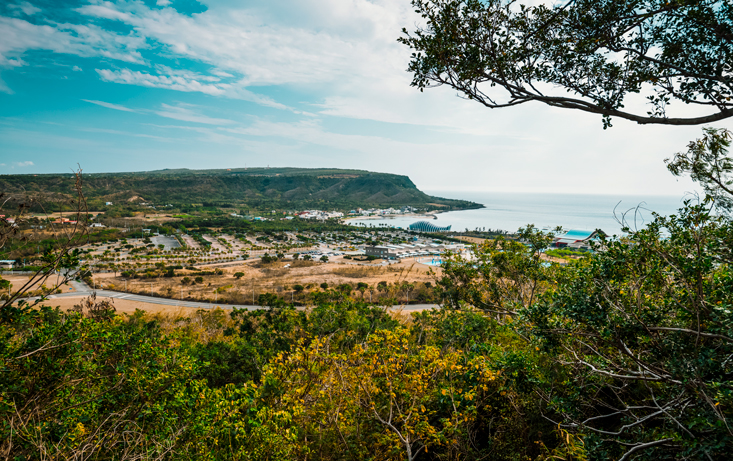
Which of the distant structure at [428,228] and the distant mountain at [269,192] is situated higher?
the distant mountain at [269,192]

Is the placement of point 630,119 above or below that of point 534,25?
below

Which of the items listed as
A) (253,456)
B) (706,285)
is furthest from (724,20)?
(253,456)

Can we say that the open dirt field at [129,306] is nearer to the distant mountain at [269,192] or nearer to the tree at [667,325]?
the tree at [667,325]

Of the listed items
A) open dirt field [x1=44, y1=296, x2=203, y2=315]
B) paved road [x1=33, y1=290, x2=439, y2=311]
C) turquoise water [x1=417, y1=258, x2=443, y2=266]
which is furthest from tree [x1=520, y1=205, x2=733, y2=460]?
turquoise water [x1=417, y1=258, x2=443, y2=266]

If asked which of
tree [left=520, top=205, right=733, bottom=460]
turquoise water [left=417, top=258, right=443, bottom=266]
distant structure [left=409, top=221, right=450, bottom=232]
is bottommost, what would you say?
turquoise water [left=417, top=258, right=443, bottom=266]

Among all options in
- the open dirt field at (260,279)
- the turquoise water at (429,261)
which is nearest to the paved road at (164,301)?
the open dirt field at (260,279)

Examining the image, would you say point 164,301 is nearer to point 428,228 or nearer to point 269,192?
point 428,228

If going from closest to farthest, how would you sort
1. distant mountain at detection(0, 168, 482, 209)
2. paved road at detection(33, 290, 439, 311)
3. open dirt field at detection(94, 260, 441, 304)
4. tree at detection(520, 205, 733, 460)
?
tree at detection(520, 205, 733, 460), paved road at detection(33, 290, 439, 311), open dirt field at detection(94, 260, 441, 304), distant mountain at detection(0, 168, 482, 209)

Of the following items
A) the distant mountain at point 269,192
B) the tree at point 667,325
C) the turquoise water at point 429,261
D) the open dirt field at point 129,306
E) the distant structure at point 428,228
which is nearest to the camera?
the tree at point 667,325

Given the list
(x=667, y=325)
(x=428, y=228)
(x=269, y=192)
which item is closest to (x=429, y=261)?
(x=428, y=228)

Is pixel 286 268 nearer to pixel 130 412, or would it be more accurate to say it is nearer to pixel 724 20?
pixel 130 412

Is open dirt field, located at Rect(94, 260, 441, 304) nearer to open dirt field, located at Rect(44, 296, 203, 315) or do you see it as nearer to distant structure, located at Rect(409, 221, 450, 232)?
open dirt field, located at Rect(44, 296, 203, 315)
